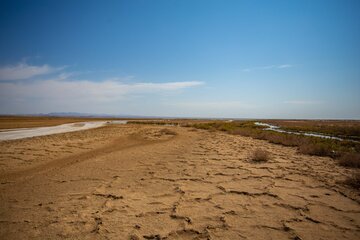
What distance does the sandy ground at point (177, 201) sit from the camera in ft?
11.2

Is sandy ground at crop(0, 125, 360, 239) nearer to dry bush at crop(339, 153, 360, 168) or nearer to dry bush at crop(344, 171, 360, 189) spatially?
dry bush at crop(344, 171, 360, 189)

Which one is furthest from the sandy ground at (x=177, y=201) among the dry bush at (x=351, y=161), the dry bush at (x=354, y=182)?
the dry bush at (x=351, y=161)

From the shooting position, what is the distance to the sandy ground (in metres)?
3.40

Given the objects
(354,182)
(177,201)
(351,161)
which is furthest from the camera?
(351,161)

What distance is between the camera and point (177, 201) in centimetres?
452

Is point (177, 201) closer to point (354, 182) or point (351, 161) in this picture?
point (354, 182)

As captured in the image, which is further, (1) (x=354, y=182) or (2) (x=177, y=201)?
(1) (x=354, y=182)

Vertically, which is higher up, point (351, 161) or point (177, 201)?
point (351, 161)

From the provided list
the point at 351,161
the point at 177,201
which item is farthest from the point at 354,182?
the point at 177,201

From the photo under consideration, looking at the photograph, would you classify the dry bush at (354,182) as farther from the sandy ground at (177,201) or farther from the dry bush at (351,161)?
the dry bush at (351,161)

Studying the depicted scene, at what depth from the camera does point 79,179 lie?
6.11 m

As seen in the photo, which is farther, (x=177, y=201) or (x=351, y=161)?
(x=351, y=161)

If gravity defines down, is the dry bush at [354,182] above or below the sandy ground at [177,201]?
above

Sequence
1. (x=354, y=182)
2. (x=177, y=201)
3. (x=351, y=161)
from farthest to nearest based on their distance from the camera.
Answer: (x=351, y=161)
(x=354, y=182)
(x=177, y=201)
